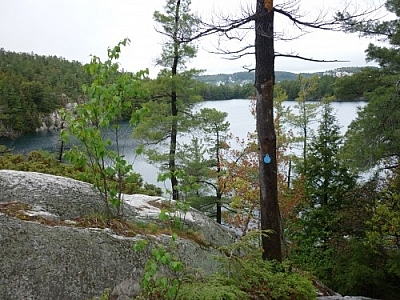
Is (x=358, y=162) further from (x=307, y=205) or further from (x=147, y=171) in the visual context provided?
(x=147, y=171)

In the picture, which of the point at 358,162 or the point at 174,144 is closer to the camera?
the point at 358,162

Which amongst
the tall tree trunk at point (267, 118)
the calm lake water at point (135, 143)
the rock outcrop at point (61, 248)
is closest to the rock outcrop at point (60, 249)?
the rock outcrop at point (61, 248)

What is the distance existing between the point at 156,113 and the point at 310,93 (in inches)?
474

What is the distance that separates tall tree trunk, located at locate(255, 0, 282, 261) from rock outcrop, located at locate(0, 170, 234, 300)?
3.06 feet

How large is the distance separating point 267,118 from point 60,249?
2815mm

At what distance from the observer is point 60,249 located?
10.1ft

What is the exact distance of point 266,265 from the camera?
419 cm

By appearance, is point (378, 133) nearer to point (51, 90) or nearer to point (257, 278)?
point (257, 278)

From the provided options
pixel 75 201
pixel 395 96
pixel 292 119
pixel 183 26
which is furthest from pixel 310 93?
pixel 75 201

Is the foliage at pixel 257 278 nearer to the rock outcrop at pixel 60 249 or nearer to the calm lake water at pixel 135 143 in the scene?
the rock outcrop at pixel 60 249

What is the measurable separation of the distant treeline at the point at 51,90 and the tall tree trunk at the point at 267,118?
12.6ft

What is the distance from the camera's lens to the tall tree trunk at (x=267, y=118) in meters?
4.38

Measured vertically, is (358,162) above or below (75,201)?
below

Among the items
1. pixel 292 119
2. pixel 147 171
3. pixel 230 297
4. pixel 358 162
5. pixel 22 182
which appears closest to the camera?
pixel 230 297
